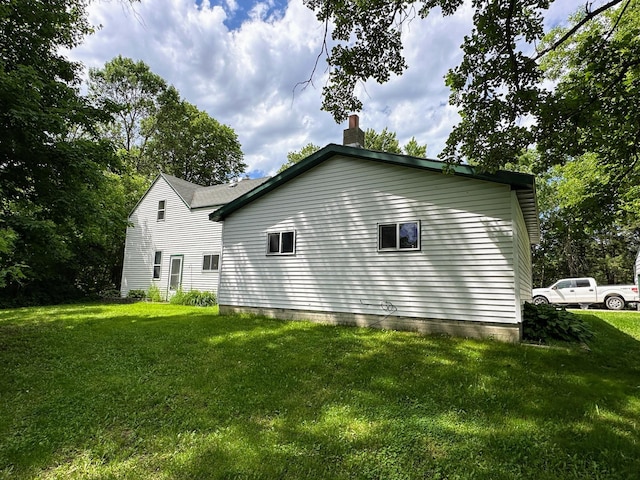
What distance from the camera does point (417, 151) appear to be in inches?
1369

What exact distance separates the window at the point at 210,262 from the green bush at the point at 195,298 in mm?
1247

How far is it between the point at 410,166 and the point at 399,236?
1785 millimetres

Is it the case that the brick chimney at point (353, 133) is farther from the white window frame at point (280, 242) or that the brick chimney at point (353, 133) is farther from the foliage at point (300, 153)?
the foliage at point (300, 153)

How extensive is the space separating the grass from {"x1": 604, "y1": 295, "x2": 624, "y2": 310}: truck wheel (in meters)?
14.0

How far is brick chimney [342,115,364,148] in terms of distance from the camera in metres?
10.6

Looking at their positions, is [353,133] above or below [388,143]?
below

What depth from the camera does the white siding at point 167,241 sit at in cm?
1670

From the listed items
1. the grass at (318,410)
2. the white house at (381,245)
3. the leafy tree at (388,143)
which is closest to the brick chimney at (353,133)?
the white house at (381,245)

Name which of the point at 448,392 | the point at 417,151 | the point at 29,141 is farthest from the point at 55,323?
the point at 417,151

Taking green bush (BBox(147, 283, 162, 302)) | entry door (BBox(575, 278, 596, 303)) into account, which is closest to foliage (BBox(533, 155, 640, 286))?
entry door (BBox(575, 278, 596, 303))

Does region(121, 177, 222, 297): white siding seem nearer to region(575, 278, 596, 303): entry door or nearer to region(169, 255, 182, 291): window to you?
region(169, 255, 182, 291): window

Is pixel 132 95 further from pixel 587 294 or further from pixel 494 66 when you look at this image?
pixel 587 294

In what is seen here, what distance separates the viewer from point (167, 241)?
18328 millimetres

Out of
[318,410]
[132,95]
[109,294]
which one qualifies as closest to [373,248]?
[318,410]
